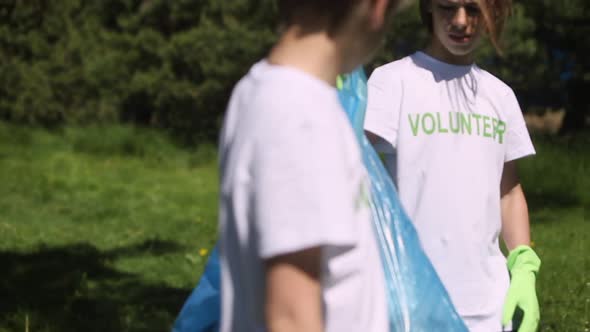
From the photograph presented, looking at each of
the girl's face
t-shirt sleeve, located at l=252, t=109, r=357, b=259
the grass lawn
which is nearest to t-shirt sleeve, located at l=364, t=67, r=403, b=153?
the girl's face

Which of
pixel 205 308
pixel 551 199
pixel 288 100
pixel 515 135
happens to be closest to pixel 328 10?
pixel 288 100

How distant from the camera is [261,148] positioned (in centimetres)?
128

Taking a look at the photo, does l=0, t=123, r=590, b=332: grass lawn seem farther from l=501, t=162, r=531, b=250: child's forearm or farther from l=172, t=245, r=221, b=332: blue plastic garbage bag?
l=172, t=245, r=221, b=332: blue plastic garbage bag

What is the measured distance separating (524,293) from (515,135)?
0.39 metres

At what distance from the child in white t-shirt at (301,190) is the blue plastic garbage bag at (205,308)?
0.54 meters

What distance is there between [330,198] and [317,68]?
19 cm

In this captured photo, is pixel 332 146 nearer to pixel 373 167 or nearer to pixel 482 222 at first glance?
pixel 373 167

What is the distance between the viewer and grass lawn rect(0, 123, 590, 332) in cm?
514

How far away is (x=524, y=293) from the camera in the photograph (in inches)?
97.2

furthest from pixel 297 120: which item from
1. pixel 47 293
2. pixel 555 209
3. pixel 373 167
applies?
pixel 555 209

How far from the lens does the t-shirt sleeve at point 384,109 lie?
241 centimetres

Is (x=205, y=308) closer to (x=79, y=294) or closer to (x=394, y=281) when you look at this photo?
(x=394, y=281)

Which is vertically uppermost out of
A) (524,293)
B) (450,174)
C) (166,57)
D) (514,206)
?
(450,174)

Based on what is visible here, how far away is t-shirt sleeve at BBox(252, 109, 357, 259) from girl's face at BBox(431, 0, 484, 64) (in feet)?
4.23
